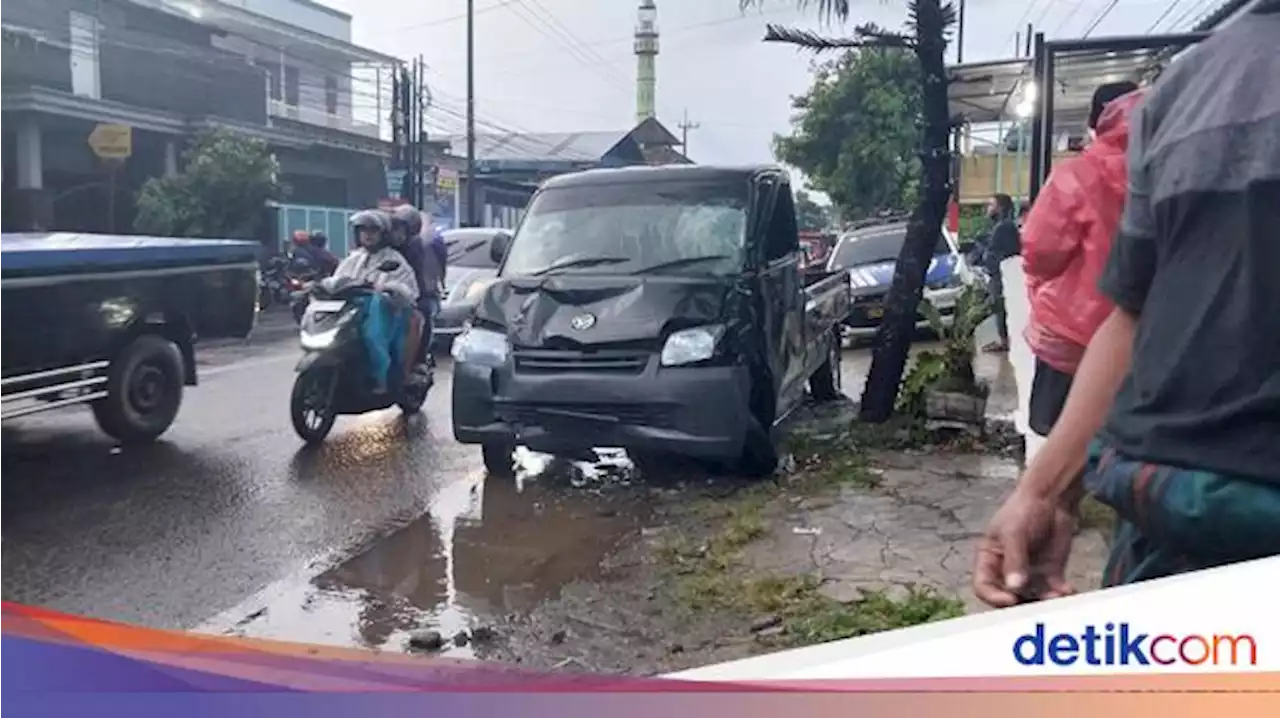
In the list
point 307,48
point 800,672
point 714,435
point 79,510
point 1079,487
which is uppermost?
point 307,48

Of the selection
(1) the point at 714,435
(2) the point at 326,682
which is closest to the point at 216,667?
(2) the point at 326,682

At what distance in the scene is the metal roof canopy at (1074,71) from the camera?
2.70 m

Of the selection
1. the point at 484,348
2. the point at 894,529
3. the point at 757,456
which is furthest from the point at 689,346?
the point at 894,529

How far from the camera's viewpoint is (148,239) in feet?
9.32

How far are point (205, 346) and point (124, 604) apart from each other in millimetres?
3555

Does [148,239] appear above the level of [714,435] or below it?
above

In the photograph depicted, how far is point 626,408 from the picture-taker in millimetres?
4805

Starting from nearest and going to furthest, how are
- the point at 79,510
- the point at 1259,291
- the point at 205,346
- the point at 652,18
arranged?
the point at 1259,291 < the point at 652,18 < the point at 79,510 < the point at 205,346

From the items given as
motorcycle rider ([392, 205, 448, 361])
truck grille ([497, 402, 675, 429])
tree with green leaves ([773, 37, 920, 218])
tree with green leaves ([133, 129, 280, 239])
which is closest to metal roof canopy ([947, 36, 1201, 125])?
tree with green leaves ([773, 37, 920, 218])

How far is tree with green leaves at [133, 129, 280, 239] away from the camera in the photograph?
2203 millimetres

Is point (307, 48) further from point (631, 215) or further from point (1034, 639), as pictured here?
point (631, 215)

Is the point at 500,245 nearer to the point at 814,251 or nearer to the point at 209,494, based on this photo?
the point at 814,251

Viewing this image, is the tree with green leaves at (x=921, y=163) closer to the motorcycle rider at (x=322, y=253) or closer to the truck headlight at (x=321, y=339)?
the motorcycle rider at (x=322, y=253)

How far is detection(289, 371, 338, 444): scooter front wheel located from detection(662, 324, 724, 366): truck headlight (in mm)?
2204
